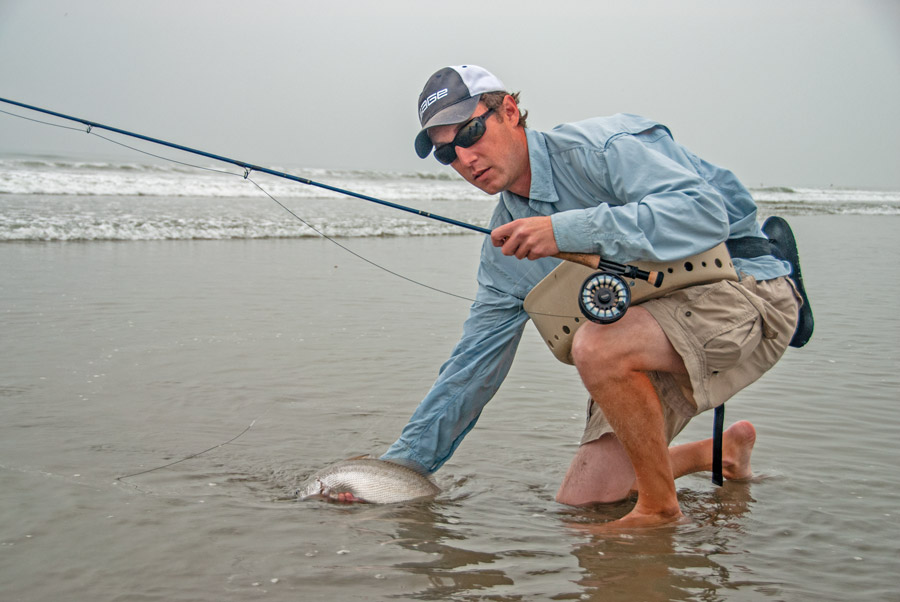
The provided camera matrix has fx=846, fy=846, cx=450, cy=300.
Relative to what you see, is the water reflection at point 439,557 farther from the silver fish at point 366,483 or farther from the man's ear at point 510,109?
the man's ear at point 510,109

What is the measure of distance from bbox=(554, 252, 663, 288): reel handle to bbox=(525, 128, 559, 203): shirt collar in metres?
0.34

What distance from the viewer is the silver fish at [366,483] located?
297cm

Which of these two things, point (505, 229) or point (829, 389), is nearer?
point (505, 229)

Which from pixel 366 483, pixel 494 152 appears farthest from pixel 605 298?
pixel 366 483

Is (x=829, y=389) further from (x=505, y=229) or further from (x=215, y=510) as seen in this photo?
(x=215, y=510)

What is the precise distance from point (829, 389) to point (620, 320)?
2.52 m

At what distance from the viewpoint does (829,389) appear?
4570 mm

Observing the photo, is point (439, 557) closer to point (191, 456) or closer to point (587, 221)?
point (587, 221)

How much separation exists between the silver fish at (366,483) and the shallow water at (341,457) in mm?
55

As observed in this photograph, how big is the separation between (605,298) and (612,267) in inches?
3.7

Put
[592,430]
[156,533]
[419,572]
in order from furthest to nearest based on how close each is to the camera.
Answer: [592,430], [156,533], [419,572]

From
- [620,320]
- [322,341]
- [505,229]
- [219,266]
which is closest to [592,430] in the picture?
[620,320]

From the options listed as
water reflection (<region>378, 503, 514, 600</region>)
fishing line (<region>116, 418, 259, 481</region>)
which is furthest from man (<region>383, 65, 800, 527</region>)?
fishing line (<region>116, 418, 259, 481</region>)

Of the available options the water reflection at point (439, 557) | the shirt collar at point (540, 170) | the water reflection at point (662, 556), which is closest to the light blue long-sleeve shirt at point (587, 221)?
the shirt collar at point (540, 170)
